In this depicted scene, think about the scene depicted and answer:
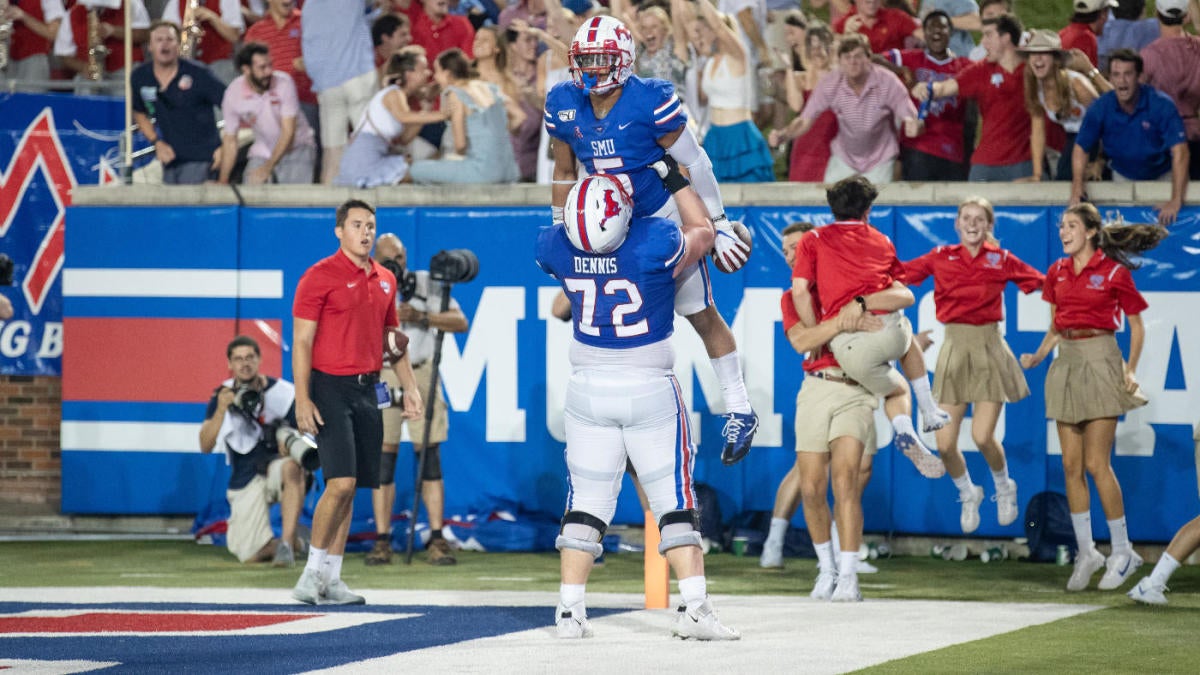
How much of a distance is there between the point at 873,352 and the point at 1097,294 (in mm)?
1791

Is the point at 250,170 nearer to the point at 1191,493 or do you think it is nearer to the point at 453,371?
the point at 453,371

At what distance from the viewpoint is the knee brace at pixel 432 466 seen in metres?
12.5

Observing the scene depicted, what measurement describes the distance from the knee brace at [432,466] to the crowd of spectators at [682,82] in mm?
2381

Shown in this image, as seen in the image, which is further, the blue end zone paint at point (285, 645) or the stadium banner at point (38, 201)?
the stadium banner at point (38, 201)

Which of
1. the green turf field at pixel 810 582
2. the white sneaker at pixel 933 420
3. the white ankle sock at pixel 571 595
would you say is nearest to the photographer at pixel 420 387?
the green turf field at pixel 810 582

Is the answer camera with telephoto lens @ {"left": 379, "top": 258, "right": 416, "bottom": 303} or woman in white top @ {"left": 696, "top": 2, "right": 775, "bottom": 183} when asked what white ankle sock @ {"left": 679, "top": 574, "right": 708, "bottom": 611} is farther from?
woman in white top @ {"left": 696, "top": 2, "right": 775, "bottom": 183}

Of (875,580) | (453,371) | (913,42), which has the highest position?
(913,42)

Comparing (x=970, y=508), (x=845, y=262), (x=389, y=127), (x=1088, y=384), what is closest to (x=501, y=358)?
(x=389, y=127)

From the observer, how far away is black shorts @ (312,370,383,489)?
9.34 metres

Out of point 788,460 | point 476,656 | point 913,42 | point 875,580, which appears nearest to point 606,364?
point 476,656

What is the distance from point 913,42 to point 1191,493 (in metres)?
4.35

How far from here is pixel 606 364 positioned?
7.58 meters

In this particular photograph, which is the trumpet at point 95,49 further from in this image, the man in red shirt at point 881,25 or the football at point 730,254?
the football at point 730,254

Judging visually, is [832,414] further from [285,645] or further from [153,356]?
[153,356]
